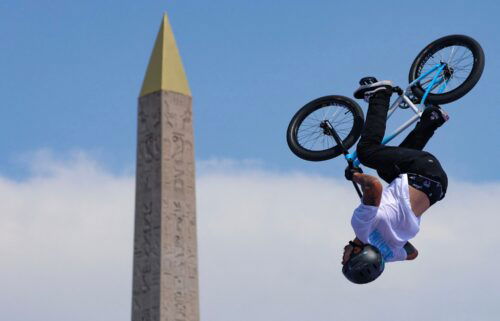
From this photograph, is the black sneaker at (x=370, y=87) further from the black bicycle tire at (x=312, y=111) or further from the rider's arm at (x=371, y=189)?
the rider's arm at (x=371, y=189)

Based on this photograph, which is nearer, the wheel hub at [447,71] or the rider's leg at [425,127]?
the rider's leg at [425,127]

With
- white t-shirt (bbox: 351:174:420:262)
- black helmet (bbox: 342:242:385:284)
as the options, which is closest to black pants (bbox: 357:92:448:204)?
white t-shirt (bbox: 351:174:420:262)

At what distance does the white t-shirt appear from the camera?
17625mm

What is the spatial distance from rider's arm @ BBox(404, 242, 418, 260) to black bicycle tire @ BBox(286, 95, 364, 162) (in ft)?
5.12

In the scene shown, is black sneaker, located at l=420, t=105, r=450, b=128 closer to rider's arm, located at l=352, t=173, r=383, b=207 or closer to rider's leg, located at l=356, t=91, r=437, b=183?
rider's leg, located at l=356, t=91, r=437, b=183

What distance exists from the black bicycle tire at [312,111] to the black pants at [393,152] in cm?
58

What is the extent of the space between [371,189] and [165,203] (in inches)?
158

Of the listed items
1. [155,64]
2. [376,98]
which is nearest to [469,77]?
[376,98]

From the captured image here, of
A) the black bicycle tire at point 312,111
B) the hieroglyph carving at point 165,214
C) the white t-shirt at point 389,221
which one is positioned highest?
the black bicycle tire at point 312,111

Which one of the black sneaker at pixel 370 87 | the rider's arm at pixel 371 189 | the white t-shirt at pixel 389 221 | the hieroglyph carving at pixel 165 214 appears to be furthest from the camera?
the black sneaker at pixel 370 87

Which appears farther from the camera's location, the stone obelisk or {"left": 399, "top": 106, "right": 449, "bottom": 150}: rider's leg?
{"left": 399, "top": 106, "right": 449, "bottom": 150}: rider's leg

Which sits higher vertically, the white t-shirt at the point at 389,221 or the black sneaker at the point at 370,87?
the black sneaker at the point at 370,87

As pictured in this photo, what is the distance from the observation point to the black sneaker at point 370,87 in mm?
18750

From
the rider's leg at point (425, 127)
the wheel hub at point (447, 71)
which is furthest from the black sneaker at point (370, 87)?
the wheel hub at point (447, 71)
